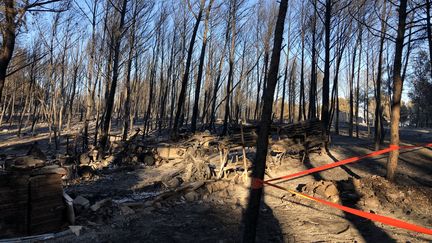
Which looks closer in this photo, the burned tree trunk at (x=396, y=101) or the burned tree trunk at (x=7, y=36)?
the burned tree trunk at (x=7, y=36)

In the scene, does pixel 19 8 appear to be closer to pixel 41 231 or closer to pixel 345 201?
pixel 41 231

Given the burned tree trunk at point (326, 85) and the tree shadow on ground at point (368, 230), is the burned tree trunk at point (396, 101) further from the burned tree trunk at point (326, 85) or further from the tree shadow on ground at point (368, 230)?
the burned tree trunk at point (326, 85)

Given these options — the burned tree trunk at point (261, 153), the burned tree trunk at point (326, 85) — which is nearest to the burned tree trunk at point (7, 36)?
the burned tree trunk at point (261, 153)

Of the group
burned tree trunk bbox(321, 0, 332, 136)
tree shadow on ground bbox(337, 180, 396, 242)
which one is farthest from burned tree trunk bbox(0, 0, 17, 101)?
burned tree trunk bbox(321, 0, 332, 136)

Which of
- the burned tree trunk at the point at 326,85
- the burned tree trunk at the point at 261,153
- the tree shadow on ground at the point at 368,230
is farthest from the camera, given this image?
the burned tree trunk at the point at 326,85

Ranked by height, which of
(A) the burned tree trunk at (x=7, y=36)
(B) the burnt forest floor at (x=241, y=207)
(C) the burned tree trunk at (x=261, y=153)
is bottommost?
(B) the burnt forest floor at (x=241, y=207)

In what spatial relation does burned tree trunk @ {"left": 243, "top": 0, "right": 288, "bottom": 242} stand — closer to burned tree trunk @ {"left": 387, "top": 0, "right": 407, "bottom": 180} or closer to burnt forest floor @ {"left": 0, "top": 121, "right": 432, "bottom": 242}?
burnt forest floor @ {"left": 0, "top": 121, "right": 432, "bottom": 242}

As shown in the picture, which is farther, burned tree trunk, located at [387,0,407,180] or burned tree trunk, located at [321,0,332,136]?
burned tree trunk, located at [321,0,332,136]

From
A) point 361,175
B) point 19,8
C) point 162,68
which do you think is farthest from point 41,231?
point 162,68

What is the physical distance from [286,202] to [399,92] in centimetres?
392

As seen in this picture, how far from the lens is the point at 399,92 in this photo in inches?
341

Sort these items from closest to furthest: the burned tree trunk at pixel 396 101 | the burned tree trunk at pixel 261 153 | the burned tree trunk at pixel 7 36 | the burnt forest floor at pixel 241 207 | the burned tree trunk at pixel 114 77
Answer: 1. the burned tree trunk at pixel 261 153
2. the burnt forest floor at pixel 241 207
3. the burned tree trunk at pixel 7 36
4. the burned tree trunk at pixel 396 101
5. the burned tree trunk at pixel 114 77

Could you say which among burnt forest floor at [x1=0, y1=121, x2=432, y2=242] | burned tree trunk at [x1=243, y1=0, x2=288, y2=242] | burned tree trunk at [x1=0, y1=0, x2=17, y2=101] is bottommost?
burnt forest floor at [x1=0, y1=121, x2=432, y2=242]

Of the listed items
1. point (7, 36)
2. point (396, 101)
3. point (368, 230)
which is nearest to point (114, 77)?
point (7, 36)
